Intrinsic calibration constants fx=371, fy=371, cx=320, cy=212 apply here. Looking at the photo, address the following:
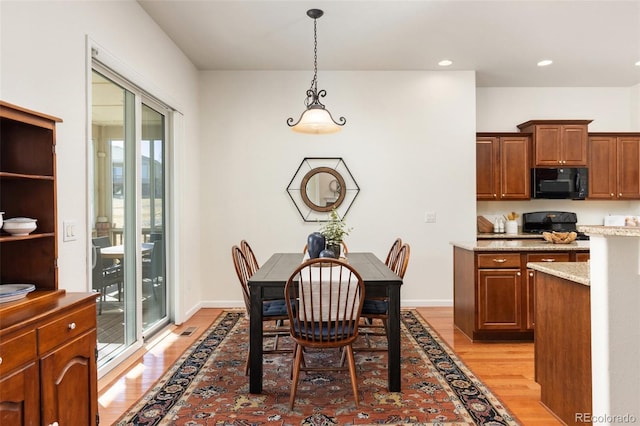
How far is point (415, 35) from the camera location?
3697 millimetres

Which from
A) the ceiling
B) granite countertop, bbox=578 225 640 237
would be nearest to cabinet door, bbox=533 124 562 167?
the ceiling

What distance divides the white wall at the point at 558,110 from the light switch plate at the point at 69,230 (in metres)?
4.83

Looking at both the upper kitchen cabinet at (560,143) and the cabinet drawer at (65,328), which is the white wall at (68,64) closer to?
the cabinet drawer at (65,328)

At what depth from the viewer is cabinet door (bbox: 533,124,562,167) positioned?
4855mm

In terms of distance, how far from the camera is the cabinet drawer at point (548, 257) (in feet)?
11.2

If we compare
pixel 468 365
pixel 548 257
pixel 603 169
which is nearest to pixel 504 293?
pixel 548 257

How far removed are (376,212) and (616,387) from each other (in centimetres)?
315

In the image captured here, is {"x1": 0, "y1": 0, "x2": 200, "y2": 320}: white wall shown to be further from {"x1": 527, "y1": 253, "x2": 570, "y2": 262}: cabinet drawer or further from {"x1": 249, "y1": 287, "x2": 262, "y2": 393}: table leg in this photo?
{"x1": 527, "y1": 253, "x2": 570, "y2": 262}: cabinet drawer

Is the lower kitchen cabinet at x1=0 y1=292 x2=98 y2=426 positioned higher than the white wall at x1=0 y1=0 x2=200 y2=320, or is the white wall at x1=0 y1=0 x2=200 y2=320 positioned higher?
the white wall at x1=0 y1=0 x2=200 y2=320

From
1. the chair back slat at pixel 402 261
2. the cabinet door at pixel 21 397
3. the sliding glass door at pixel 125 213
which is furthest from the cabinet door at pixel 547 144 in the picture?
the cabinet door at pixel 21 397

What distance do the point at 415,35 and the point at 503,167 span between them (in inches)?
88.5

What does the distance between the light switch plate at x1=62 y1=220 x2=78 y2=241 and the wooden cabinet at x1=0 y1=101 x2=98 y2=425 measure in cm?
44

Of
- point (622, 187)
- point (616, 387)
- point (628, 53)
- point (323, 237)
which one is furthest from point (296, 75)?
point (622, 187)

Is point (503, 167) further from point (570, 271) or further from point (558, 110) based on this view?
point (570, 271)
